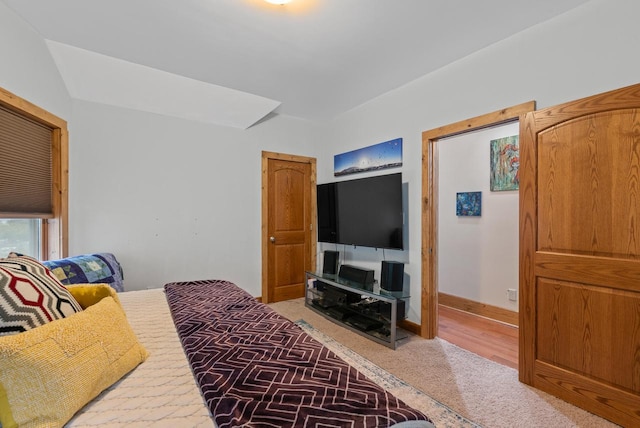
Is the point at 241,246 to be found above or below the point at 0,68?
below

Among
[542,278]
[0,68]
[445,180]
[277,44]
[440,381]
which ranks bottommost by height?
[440,381]

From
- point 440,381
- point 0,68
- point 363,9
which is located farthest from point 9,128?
point 440,381

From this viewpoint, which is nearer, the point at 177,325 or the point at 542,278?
the point at 177,325

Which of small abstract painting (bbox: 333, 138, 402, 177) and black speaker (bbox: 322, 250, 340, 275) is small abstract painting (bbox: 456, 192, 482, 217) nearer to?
small abstract painting (bbox: 333, 138, 402, 177)

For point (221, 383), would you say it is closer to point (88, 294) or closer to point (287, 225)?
point (88, 294)

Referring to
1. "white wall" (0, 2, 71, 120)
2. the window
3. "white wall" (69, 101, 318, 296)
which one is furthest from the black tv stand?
"white wall" (0, 2, 71, 120)

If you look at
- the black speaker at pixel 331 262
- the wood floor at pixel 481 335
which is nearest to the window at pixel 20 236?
the black speaker at pixel 331 262

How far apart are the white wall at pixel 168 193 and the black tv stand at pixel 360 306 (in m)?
0.87

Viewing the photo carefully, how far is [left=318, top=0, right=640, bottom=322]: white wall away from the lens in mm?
1780

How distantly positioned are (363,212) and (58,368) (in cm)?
283

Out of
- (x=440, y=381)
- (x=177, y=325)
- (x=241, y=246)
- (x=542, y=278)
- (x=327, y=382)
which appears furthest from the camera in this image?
(x=241, y=246)

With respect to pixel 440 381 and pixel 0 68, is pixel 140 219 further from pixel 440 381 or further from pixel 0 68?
pixel 440 381

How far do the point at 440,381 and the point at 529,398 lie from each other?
1.76ft

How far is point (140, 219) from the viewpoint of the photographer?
10.1ft
